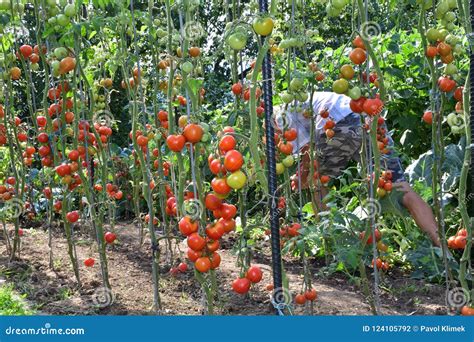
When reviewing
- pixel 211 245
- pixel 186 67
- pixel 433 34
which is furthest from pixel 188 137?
Result: pixel 433 34

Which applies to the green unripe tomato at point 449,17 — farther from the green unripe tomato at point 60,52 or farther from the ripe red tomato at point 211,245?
the green unripe tomato at point 60,52

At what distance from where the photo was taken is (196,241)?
1882mm

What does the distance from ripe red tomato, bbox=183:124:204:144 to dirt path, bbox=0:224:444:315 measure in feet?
3.79

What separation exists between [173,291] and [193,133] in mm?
1513

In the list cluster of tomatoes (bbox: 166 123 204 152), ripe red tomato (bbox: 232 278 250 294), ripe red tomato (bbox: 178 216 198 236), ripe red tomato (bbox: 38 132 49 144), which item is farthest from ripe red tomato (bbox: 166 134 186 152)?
ripe red tomato (bbox: 38 132 49 144)

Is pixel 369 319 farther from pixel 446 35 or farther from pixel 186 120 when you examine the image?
pixel 446 35

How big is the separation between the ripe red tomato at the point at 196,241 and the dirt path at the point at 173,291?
947mm

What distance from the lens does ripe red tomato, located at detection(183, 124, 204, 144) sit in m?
1.88

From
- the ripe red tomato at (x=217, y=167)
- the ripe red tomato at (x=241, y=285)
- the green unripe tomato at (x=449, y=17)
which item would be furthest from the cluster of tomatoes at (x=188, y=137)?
the green unripe tomato at (x=449, y=17)

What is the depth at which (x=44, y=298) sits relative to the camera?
9.98 feet

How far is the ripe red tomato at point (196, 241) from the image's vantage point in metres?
1.88

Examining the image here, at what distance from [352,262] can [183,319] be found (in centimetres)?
68

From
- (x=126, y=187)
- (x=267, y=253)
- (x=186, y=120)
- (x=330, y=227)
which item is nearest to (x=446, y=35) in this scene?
(x=330, y=227)

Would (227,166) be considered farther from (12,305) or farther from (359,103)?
(12,305)
